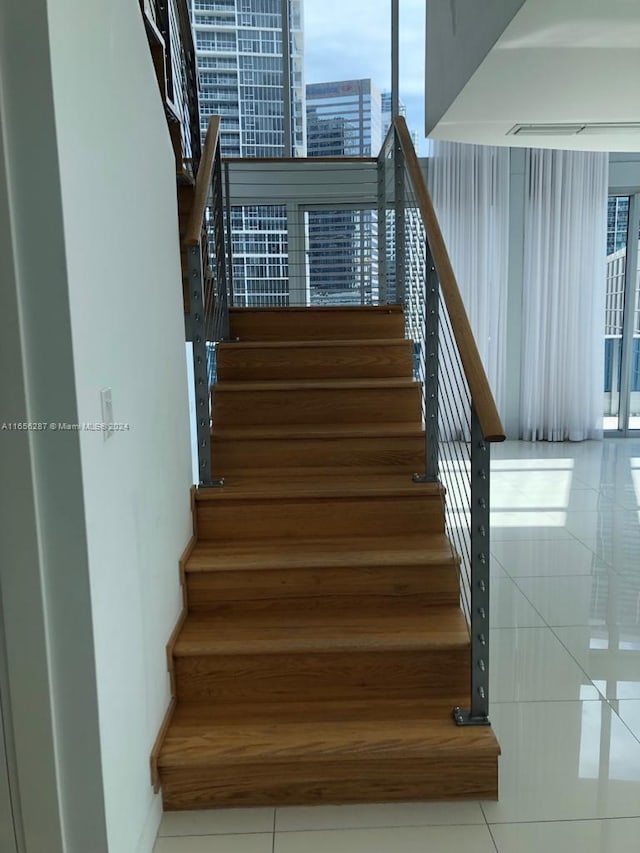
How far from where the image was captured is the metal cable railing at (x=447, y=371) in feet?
6.73

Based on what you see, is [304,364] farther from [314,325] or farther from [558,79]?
[558,79]

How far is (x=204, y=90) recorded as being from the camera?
6992 millimetres

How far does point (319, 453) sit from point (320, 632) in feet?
3.16

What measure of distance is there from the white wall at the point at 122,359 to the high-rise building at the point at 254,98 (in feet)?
14.6

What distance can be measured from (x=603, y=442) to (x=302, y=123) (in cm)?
453

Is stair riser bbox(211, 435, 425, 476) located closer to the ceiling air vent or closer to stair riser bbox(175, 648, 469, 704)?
stair riser bbox(175, 648, 469, 704)

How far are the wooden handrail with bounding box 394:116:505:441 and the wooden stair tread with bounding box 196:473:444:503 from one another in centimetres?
61

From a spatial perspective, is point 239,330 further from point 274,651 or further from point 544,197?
point 544,197

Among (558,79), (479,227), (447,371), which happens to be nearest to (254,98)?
(479,227)

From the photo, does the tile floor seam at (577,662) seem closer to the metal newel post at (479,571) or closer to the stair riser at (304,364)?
the metal newel post at (479,571)

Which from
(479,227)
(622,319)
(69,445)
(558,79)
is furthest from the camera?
(622,319)

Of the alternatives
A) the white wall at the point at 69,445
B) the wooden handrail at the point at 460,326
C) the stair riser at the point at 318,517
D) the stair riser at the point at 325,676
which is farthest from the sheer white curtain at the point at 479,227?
the white wall at the point at 69,445

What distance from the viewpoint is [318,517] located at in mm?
2775

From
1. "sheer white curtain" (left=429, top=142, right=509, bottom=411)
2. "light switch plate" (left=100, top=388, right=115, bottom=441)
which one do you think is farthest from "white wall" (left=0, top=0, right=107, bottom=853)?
"sheer white curtain" (left=429, top=142, right=509, bottom=411)
